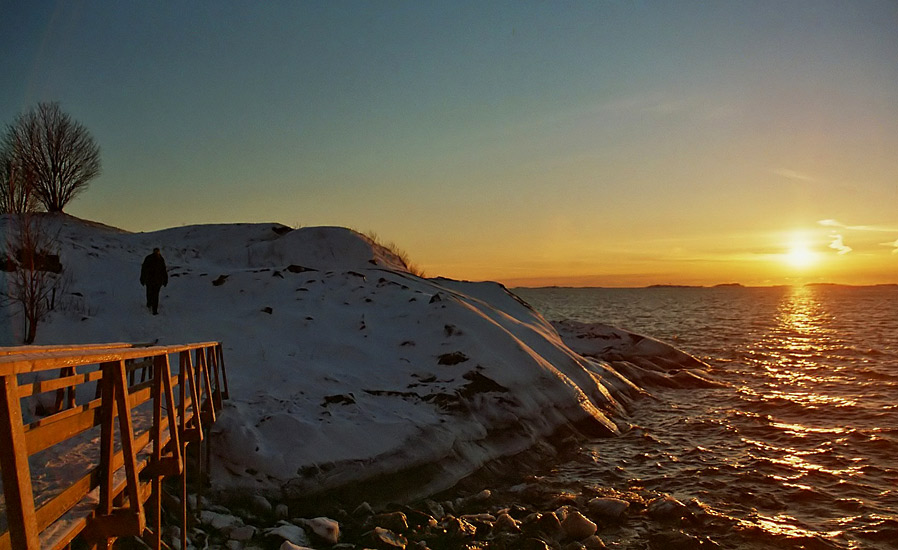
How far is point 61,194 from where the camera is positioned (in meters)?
35.8

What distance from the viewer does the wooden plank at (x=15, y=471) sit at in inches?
101

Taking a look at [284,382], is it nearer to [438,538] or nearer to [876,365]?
[438,538]

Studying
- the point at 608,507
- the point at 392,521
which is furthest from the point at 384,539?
the point at 608,507

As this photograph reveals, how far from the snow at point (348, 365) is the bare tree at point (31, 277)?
0.38 metres

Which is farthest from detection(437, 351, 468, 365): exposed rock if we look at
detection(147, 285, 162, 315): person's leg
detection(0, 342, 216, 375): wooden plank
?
detection(0, 342, 216, 375): wooden plank

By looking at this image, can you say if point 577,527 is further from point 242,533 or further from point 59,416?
point 59,416

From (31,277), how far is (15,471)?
48.6 feet

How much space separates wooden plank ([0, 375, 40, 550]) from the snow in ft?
22.3

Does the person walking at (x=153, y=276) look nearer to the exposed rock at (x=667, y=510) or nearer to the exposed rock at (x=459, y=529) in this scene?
the exposed rock at (x=459, y=529)

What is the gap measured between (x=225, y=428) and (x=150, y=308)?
31.9ft

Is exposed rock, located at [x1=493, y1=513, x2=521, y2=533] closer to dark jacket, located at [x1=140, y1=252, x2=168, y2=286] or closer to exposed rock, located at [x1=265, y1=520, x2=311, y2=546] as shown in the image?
exposed rock, located at [x1=265, y1=520, x2=311, y2=546]

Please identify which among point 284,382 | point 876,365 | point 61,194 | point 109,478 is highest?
point 61,194

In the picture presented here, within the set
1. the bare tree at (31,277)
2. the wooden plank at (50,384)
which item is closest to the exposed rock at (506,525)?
the wooden plank at (50,384)

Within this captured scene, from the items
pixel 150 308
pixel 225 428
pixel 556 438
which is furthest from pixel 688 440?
pixel 150 308
